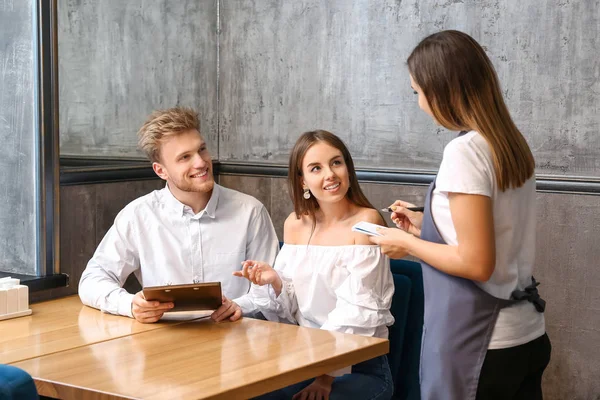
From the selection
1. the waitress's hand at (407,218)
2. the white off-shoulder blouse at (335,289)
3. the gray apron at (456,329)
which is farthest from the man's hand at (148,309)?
the gray apron at (456,329)

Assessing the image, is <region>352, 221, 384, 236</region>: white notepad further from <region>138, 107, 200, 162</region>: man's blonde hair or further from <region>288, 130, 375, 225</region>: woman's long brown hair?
<region>138, 107, 200, 162</region>: man's blonde hair

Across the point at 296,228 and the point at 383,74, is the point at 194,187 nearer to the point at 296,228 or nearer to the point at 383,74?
the point at 296,228

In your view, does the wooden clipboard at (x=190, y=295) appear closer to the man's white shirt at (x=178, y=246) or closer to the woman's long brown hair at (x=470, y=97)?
the man's white shirt at (x=178, y=246)

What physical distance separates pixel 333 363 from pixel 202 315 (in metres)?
0.63

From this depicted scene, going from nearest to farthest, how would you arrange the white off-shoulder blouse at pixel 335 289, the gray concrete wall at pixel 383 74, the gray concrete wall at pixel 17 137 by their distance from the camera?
the white off-shoulder blouse at pixel 335 289, the gray concrete wall at pixel 17 137, the gray concrete wall at pixel 383 74

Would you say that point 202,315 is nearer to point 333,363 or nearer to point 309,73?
point 333,363

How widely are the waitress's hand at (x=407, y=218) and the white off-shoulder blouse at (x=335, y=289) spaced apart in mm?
205

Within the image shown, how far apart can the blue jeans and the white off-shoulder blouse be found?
0.34 feet

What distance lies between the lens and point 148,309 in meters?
2.61

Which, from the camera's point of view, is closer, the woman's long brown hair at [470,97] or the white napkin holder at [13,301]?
the woman's long brown hair at [470,97]

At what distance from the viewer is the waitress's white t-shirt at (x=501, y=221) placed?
206 centimetres

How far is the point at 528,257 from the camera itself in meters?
2.19

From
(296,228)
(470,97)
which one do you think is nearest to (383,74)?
(296,228)

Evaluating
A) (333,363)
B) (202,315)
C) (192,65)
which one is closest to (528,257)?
(333,363)
